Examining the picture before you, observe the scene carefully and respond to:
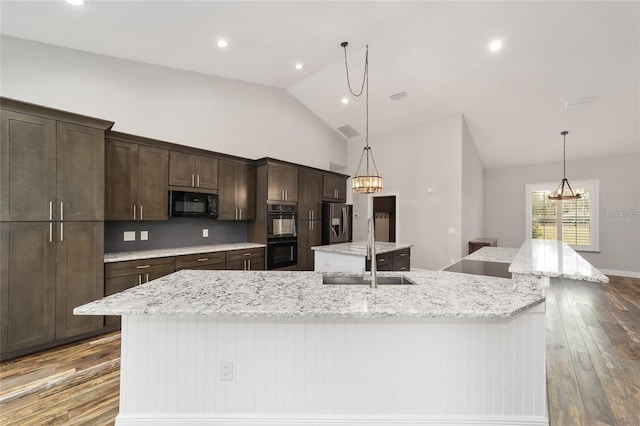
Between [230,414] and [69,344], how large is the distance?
2.23 m

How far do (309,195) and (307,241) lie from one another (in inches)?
34.9

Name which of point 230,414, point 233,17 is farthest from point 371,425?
point 233,17

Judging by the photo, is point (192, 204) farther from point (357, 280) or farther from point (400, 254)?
point (400, 254)

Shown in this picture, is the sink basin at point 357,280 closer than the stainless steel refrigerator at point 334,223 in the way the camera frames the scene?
Yes

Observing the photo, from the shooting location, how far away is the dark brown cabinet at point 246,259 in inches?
157

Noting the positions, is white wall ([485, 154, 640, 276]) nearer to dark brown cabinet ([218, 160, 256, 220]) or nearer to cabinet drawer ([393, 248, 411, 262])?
cabinet drawer ([393, 248, 411, 262])

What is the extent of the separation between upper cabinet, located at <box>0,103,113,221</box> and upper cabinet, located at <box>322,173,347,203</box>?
3.66m

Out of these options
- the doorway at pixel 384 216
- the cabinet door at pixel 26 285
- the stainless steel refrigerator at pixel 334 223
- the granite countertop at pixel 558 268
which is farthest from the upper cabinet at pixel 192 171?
the doorway at pixel 384 216

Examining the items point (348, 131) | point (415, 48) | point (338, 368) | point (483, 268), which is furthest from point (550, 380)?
point (348, 131)

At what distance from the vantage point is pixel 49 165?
2.47m

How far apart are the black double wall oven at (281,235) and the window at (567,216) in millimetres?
6198

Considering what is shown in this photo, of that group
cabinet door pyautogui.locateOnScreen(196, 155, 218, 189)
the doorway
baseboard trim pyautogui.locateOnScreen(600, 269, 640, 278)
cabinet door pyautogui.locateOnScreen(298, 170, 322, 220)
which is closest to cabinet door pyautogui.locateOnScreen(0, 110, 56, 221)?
cabinet door pyautogui.locateOnScreen(196, 155, 218, 189)

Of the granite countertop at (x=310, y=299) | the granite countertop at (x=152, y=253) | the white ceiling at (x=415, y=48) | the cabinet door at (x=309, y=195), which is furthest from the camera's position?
the cabinet door at (x=309, y=195)

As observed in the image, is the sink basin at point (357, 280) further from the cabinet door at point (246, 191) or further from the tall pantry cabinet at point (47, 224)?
the cabinet door at point (246, 191)
